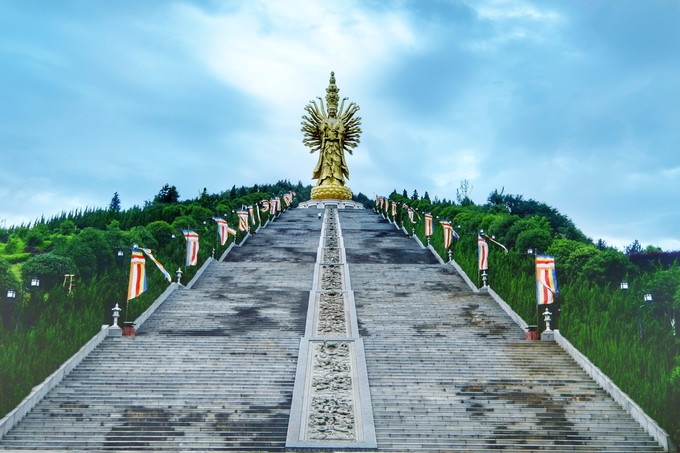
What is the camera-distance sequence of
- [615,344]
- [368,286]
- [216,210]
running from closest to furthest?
[615,344] < [368,286] < [216,210]

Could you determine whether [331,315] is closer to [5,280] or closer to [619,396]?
[619,396]

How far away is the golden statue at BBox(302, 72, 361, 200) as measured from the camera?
62188 mm

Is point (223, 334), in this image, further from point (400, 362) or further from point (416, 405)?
point (416, 405)

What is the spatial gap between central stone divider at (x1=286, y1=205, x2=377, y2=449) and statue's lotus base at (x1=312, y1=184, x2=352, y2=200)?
118 feet

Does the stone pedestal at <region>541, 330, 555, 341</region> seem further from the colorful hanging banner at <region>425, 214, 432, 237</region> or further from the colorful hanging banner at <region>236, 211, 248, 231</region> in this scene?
the colorful hanging banner at <region>236, 211, 248, 231</region>

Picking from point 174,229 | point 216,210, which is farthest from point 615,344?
point 216,210

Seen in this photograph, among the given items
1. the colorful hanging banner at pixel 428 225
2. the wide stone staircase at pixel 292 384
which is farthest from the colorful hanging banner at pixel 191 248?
the colorful hanging banner at pixel 428 225

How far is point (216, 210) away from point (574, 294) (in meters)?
33.2

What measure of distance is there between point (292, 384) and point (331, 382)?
1026 millimetres

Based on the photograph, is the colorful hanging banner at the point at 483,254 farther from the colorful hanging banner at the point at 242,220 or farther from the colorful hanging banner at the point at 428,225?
the colorful hanging banner at the point at 242,220

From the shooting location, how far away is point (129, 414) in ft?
49.3

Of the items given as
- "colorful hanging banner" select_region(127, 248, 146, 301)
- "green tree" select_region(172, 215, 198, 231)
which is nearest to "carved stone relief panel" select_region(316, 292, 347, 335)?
"colorful hanging banner" select_region(127, 248, 146, 301)

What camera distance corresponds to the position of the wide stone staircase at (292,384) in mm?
14141

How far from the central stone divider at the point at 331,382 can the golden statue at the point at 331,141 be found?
36665 mm
